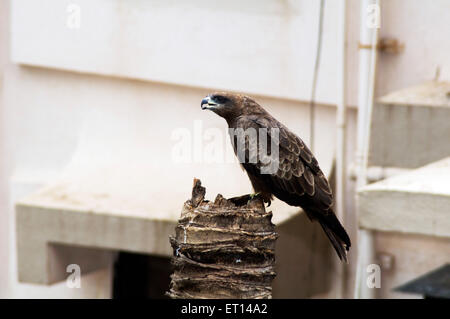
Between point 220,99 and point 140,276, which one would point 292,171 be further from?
point 140,276

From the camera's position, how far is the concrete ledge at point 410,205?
9.09m

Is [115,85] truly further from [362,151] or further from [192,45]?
[362,151]

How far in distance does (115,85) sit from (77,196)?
1.70 metres

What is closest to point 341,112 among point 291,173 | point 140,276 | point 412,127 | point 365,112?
point 365,112

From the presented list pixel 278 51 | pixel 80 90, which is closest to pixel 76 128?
pixel 80 90

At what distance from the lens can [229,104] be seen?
7.39 m

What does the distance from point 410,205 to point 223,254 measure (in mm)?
3978

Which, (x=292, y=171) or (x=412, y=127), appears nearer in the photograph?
(x=292, y=171)

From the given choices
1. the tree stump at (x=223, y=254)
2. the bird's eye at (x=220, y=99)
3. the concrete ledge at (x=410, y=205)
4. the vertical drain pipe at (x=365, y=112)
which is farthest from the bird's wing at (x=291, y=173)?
the vertical drain pipe at (x=365, y=112)

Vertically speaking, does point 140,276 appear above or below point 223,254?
below

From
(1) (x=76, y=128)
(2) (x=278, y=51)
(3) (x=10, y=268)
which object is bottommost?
(3) (x=10, y=268)

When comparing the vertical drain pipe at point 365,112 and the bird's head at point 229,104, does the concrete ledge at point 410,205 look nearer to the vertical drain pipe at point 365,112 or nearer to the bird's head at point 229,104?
the vertical drain pipe at point 365,112
